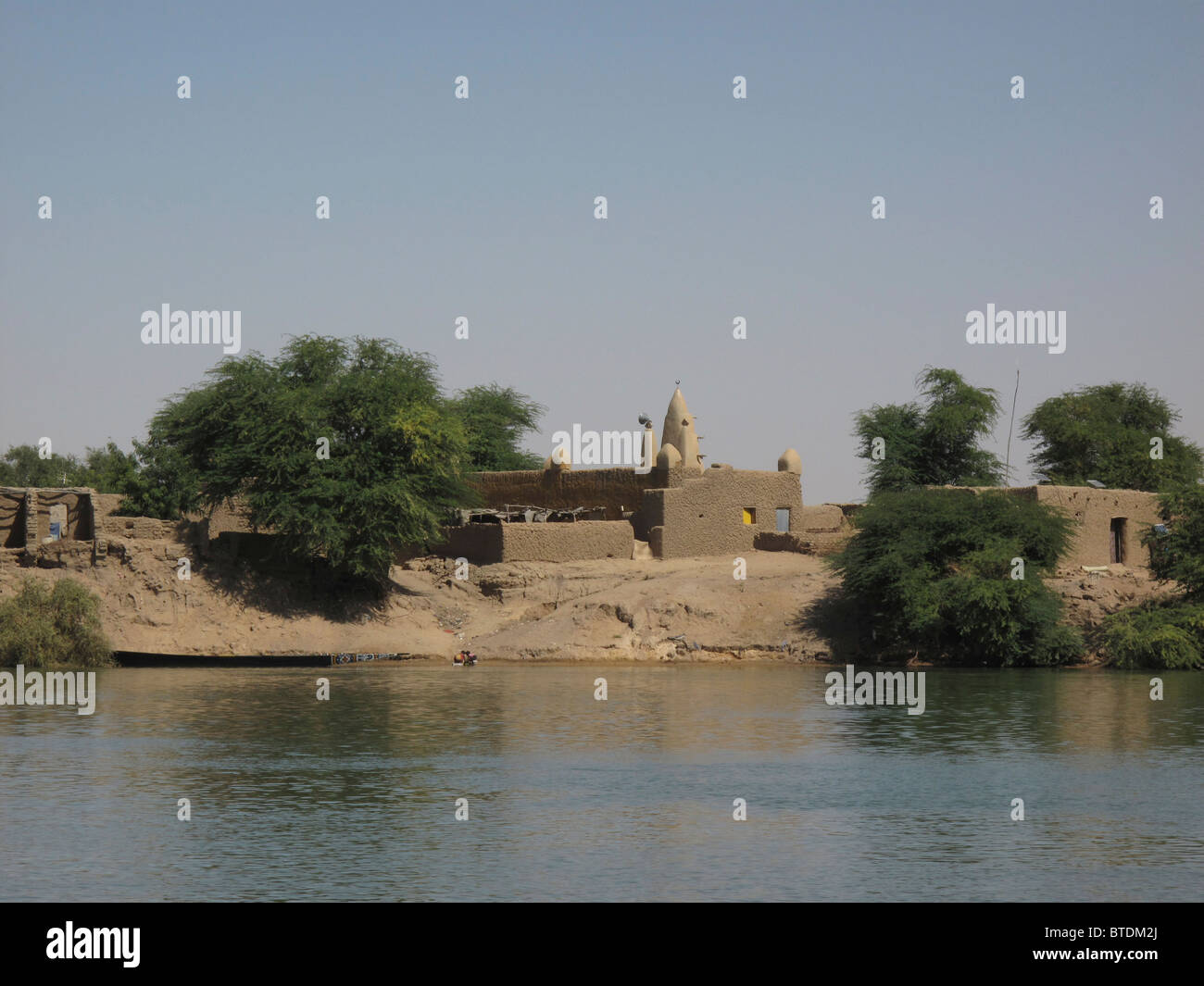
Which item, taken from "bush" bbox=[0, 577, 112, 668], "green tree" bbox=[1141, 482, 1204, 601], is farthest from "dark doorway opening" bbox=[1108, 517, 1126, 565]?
"bush" bbox=[0, 577, 112, 668]

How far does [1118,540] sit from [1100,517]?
1834mm

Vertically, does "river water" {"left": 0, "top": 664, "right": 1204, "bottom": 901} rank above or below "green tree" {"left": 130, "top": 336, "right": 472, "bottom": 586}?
below

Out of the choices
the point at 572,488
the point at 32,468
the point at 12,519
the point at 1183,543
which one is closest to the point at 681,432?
the point at 572,488

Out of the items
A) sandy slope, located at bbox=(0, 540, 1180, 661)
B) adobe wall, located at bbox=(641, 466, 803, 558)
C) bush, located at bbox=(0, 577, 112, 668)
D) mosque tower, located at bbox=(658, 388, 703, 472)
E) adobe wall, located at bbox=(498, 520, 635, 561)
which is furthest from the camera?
mosque tower, located at bbox=(658, 388, 703, 472)

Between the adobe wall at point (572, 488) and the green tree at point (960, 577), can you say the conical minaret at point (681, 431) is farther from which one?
the green tree at point (960, 577)

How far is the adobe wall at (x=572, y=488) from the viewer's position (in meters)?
50.3

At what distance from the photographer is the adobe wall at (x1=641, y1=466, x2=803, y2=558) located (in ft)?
159

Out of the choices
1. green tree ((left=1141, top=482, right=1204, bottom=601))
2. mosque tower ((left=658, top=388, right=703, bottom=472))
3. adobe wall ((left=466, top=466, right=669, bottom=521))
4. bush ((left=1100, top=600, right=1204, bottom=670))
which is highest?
mosque tower ((left=658, top=388, right=703, bottom=472))

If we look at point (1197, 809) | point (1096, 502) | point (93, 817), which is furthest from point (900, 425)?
point (93, 817)

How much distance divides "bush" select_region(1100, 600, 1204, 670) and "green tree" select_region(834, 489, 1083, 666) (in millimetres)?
1152

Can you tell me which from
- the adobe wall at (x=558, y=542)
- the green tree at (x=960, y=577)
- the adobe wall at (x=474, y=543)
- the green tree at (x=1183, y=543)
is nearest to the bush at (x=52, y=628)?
the adobe wall at (x=474, y=543)

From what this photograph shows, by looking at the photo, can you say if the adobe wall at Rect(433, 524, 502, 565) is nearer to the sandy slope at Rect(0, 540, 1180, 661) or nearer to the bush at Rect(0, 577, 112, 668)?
the sandy slope at Rect(0, 540, 1180, 661)
